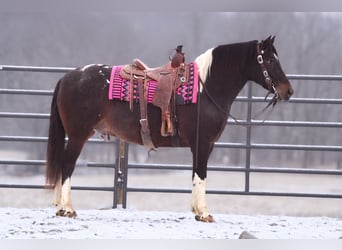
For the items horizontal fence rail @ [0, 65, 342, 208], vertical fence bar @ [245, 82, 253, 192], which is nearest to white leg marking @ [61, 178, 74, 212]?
horizontal fence rail @ [0, 65, 342, 208]

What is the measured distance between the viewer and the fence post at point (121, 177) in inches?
158

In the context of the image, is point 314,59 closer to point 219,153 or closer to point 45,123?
point 219,153

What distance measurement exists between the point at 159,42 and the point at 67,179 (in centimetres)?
108

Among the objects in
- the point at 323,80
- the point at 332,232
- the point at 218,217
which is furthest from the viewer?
the point at 323,80

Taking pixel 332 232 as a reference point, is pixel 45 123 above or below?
above

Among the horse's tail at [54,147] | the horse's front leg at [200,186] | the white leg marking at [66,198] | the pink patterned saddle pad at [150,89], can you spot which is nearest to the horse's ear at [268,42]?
the pink patterned saddle pad at [150,89]

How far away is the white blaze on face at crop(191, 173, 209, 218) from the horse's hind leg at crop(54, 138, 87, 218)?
766mm

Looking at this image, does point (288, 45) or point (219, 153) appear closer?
point (288, 45)

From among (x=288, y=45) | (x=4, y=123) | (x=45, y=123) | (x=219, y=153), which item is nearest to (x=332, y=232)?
(x=219, y=153)

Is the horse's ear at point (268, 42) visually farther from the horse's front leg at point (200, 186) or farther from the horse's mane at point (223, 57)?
the horse's front leg at point (200, 186)

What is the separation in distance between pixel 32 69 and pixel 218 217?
1620 millimetres

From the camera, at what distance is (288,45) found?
3.63m

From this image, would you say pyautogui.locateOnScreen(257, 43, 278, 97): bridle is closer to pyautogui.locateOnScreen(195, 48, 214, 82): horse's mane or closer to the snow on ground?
pyautogui.locateOnScreen(195, 48, 214, 82): horse's mane

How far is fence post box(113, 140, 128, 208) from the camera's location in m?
4.02
